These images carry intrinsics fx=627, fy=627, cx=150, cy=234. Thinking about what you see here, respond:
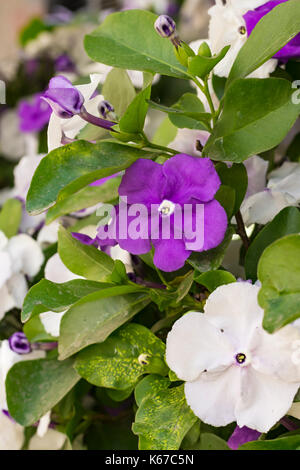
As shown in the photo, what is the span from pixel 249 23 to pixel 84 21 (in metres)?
1.18

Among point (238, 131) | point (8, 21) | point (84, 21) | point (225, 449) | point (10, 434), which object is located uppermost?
point (238, 131)

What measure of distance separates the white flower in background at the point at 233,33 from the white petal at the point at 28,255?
215mm

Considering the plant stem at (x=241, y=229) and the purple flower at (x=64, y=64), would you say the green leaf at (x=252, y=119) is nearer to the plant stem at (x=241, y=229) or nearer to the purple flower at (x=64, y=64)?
the plant stem at (x=241, y=229)

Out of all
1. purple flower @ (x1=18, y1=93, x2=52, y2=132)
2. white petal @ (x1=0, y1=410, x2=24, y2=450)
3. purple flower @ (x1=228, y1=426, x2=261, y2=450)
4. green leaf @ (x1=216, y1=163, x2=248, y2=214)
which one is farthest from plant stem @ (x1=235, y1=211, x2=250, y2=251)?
purple flower @ (x1=18, y1=93, x2=52, y2=132)

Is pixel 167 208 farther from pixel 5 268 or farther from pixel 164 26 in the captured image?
pixel 5 268

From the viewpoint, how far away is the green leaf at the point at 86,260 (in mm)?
390

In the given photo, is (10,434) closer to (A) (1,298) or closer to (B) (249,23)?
(A) (1,298)

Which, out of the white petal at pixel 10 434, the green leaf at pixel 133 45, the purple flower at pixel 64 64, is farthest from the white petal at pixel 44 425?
the purple flower at pixel 64 64

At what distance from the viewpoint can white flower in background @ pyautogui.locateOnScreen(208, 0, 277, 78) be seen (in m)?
0.42

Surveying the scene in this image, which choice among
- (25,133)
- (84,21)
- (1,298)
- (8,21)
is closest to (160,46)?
(1,298)

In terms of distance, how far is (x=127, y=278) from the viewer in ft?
1.24

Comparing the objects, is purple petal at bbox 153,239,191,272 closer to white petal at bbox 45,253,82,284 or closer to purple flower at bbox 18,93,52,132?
white petal at bbox 45,253,82,284

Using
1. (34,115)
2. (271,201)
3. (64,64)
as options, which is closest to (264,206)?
(271,201)

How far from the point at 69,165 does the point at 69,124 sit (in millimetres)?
41
